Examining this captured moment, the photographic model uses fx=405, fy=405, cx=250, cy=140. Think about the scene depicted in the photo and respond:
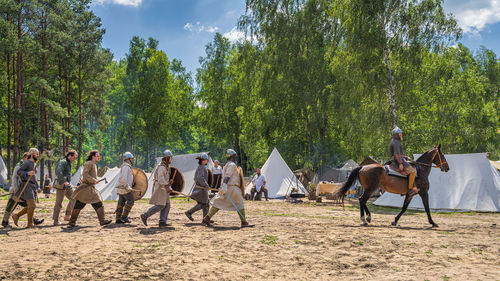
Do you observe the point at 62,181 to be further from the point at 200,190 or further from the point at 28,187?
the point at 200,190

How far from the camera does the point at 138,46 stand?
44250 mm

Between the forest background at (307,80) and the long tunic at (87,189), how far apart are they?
552 inches

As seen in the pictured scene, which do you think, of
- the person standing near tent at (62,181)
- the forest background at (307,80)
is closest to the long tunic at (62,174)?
the person standing near tent at (62,181)

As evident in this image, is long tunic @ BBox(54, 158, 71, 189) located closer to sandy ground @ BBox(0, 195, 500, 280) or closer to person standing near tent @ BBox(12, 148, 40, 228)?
person standing near tent @ BBox(12, 148, 40, 228)

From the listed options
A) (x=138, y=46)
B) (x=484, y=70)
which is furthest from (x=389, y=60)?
(x=138, y=46)

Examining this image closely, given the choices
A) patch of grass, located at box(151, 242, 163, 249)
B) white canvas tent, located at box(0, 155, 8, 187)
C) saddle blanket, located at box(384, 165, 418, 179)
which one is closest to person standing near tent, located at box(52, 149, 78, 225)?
patch of grass, located at box(151, 242, 163, 249)

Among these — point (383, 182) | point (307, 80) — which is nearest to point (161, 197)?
point (383, 182)

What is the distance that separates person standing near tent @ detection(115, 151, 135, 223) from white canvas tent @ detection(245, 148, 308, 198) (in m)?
12.0

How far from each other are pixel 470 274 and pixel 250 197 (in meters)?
15.6

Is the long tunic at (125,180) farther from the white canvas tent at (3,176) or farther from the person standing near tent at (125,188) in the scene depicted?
the white canvas tent at (3,176)

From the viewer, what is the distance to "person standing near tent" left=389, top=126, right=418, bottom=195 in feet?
30.5

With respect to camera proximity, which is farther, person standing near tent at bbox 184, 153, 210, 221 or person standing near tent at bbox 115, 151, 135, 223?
person standing near tent at bbox 184, 153, 210, 221

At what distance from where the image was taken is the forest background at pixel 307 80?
1892 cm

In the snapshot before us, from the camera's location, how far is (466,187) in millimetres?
13562
